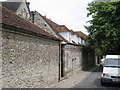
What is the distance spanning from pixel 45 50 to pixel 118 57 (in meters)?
6.53

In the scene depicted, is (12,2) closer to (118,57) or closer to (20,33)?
(20,33)

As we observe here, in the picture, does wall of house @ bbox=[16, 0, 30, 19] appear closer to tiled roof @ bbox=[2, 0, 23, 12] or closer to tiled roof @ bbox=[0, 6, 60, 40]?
tiled roof @ bbox=[2, 0, 23, 12]

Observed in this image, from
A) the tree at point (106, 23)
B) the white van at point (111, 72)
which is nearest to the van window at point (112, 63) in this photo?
the white van at point (111, 72)

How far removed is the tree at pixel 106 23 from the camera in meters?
17.4

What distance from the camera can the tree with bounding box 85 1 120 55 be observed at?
17.4 metres

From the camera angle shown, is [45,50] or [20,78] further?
[45,50]

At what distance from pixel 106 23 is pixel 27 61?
13051mm

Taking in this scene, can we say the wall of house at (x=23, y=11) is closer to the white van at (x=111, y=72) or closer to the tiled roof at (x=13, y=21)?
the tiled roof at (x=13, y=21)

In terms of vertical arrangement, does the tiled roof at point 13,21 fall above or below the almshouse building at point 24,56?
above

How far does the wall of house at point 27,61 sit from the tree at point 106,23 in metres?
8.93

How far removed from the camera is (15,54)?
7195 millimetres

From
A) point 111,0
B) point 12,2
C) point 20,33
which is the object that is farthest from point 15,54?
point 111,0

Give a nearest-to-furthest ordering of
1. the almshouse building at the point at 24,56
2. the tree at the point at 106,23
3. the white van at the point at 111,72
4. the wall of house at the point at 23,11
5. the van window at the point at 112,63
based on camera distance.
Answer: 1. the almshouse building at the point at 24,56
2. the white van at the point at 111,72
3. the van window at the point at 112,63
4. the tree at the point at 106,23
5. the wall of house at the point at 23,11

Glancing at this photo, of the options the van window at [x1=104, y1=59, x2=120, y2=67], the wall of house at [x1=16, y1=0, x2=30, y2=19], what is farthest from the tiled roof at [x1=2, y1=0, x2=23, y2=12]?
the van window at [x1=104, y1=59, x2=120, y2=67]
